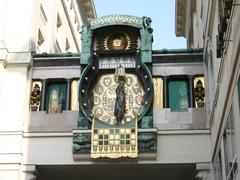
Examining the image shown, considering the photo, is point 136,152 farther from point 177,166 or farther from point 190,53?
point 190,53

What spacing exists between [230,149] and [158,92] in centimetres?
740

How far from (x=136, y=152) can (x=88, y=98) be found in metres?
3.25

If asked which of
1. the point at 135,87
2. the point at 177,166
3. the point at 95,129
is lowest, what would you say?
the point at 177,166

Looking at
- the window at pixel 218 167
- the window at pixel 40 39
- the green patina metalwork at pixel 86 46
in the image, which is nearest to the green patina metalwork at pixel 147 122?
the window at pixel 218 167

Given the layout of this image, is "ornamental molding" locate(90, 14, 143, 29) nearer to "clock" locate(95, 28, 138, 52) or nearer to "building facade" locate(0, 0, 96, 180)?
"clock" locate(95, 28, 138, 52)

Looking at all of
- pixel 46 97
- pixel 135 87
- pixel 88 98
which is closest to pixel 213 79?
pixel 135 87

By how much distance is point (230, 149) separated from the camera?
17.9 m

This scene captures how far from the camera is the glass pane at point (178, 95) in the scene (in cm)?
2466

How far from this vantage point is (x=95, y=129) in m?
23.9

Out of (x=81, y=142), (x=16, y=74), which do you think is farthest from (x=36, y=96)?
(x=81, y=142)

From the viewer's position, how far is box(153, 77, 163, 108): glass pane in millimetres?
24622

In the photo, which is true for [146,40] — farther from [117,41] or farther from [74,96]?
[74,96]

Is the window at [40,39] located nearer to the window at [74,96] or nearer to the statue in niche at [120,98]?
the window at [74,96]

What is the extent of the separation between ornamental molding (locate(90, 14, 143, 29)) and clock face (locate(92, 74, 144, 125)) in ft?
7.19
